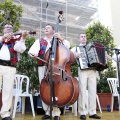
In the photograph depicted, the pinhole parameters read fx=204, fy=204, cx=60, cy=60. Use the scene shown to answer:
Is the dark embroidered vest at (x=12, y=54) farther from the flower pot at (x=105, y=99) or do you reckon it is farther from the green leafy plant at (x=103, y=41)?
the green leafy plant at (x=103, y=41)

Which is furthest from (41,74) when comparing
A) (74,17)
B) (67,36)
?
(74,17)

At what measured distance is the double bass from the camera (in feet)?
7.49

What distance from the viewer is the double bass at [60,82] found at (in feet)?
7.49

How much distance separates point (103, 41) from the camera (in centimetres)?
544

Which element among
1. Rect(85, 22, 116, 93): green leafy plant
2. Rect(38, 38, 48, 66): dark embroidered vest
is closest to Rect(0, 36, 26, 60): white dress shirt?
Rect(38, 38, 48, 66): dark embroidered vest

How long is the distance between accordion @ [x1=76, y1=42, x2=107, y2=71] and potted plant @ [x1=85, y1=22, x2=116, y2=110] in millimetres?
2021

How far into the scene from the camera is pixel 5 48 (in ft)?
8.46

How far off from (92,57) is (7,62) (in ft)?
3.95

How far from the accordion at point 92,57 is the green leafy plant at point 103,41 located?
7.21 ft

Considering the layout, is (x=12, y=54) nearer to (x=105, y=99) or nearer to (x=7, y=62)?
(x=7, y=62)

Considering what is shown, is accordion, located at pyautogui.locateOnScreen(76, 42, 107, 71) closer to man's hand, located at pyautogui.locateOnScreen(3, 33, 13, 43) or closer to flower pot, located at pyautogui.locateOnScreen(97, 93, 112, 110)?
man's hand, located at pyautogui.locateOnScreen(3, 33, 13, 43)

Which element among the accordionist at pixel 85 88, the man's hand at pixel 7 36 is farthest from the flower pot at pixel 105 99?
the man's hand at pixel 7 36

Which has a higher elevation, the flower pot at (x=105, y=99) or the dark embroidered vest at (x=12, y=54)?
the dark embroidered vest at (x=12, y=54)

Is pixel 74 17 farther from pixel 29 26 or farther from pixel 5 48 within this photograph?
pixel 5 48
